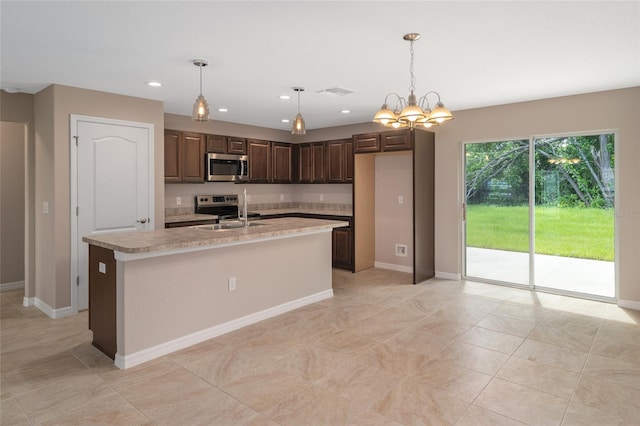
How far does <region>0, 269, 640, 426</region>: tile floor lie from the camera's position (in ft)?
8.06

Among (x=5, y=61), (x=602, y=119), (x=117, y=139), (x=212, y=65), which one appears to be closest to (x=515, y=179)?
(x=602, y=119)

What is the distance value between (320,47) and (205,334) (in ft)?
8.78

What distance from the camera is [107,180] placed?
4602mm

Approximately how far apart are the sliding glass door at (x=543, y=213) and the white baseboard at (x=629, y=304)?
19 centimetres

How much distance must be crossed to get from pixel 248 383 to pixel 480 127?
178 inches

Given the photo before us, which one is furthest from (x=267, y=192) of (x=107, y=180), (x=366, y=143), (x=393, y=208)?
(x=107, y=180)

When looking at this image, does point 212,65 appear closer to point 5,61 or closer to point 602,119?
point 5,61

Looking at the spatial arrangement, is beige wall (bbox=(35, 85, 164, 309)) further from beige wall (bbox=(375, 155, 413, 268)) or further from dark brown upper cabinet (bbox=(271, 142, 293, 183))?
beige wall (bbox=(375, 155, 413, 268))

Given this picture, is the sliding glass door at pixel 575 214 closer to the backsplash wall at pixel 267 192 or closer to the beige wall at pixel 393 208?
the beige wall at pixel 393 208

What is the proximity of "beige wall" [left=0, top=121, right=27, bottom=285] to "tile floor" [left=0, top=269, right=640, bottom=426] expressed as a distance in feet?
4.25

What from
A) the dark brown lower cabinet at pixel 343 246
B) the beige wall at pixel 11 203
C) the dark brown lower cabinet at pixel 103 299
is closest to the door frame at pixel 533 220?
the dark brown lower cabinet at pixel 343 246

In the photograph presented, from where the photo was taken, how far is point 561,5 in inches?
97.3

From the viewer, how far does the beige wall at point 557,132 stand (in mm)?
4469

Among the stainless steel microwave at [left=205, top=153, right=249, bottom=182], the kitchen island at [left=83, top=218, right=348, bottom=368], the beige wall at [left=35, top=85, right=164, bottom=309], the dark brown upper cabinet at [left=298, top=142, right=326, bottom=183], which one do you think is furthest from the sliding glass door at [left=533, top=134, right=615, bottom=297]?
the beige wall at [left=35, top=85, right=164, bottom=309]
